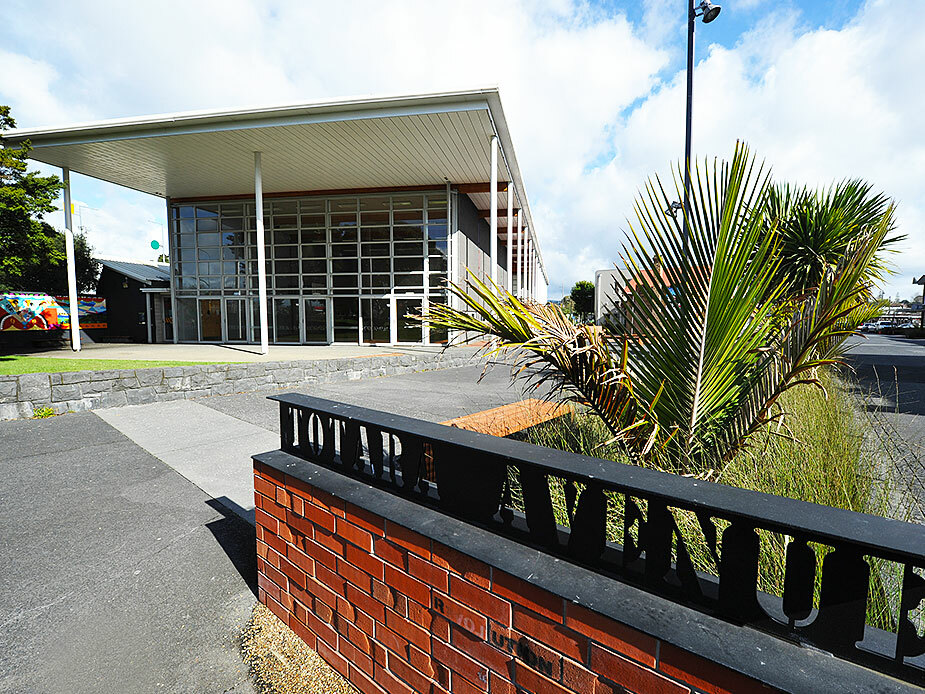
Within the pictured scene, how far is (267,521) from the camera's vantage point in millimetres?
2488

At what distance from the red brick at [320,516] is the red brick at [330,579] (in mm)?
191

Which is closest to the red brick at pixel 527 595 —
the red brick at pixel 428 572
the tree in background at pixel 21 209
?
the red brick at pixel 428 572

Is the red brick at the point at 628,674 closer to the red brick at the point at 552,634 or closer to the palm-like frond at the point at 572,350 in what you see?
the red brick at the point at 552,634

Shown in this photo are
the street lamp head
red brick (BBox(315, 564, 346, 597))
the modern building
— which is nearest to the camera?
red brick (BBox(315, 564, 346, 597))

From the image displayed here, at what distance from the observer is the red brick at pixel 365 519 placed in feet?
5.94

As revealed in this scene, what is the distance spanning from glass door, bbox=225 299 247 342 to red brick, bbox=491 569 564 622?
21331 mm

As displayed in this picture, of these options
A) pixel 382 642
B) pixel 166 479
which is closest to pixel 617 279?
pixel 382 642

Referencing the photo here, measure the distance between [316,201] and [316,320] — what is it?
4.84 meters

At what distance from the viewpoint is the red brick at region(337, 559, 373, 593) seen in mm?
1905

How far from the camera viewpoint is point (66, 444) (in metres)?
5.91

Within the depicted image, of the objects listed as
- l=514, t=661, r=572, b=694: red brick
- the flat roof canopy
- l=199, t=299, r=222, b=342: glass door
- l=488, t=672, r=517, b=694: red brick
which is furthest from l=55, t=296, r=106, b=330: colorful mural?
l=514, t=661, r=572, b=694: red brick

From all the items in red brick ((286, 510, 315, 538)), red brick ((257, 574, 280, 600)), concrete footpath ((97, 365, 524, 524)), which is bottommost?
concrete footpath ((97, 365, 524, 524))

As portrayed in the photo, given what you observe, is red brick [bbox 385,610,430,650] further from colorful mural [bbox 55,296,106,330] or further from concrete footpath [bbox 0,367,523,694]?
colorful mural [bbox 55,296,106,330]

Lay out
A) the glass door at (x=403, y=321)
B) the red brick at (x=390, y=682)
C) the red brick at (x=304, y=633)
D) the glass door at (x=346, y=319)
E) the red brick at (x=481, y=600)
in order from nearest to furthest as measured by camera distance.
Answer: the red brick at (x=481, y=600)
the red brick at (x=390, y=682)
the red brick at (x=304, y=633)
the glass door at (x=403, y=321)
the glass door at (x=346, y=319)
